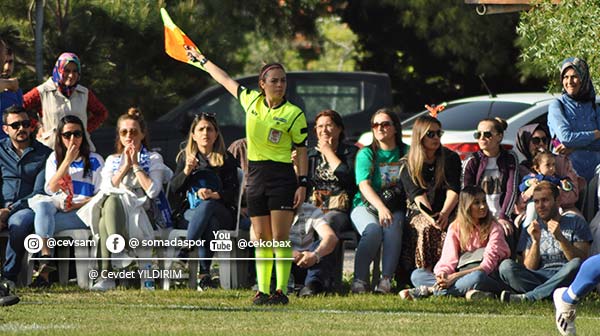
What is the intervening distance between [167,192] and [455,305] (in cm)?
327

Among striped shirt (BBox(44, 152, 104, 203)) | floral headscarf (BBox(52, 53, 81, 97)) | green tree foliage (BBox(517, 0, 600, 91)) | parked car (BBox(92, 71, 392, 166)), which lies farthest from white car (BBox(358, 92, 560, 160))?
striped shirt (BBox(44, 152, 104, 203))

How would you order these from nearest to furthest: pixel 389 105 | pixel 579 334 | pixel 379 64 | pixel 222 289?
pixel 579 334, pixel 222 289, pixel 389 105, pixel 379 64

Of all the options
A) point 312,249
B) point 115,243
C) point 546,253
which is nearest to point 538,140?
point 546,253

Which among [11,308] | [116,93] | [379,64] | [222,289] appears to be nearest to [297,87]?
[116,93]

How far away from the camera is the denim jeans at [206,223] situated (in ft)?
45.3

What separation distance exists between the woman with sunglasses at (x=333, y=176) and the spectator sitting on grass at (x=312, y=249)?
0.18 metres

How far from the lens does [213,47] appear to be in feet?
75.5

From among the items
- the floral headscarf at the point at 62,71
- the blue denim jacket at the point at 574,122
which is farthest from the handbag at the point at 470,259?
the floral headscarf at the point at 62,71

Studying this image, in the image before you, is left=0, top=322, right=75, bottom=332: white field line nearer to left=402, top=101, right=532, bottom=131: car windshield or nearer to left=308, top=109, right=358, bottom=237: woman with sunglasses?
left=308, top=109, right=358, bottom=237: woman with sunglasses

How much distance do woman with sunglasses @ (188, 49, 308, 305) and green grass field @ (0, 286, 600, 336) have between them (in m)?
0.67

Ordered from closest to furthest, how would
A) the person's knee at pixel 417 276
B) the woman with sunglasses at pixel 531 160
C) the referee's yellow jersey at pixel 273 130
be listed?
the referee's yellow jersey at pixel 273 130
the person's knee at pixel 417 276
the woman with sunglasses at pixel 531 160

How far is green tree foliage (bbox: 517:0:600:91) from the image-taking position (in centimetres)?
1472

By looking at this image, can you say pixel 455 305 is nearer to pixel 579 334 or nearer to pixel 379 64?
pixel 579 334

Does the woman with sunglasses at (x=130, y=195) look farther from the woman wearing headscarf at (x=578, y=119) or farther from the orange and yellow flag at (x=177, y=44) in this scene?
the woman wearing headscarf at (x=578, y=119)
